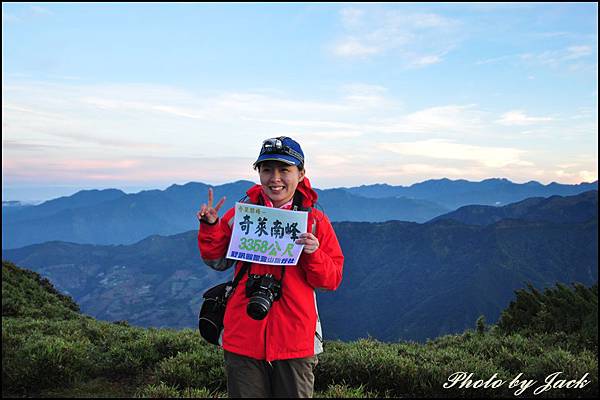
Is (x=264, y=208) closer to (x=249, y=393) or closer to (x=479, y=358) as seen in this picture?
(x=249, y=393)

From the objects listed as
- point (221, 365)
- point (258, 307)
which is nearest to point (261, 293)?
point (258, 307)

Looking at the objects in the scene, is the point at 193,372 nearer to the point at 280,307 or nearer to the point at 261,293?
the point at 280,307

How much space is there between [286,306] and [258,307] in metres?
0.36

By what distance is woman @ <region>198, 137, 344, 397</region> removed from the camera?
12.0 ft

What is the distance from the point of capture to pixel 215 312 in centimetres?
396

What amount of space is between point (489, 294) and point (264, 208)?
189 meters

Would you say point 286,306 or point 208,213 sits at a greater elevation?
point 208,213

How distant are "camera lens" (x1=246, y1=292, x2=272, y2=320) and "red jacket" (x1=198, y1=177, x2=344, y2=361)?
23 cm

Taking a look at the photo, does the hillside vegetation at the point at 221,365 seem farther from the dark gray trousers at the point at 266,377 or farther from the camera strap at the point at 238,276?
the camera strap at the point at 238,276

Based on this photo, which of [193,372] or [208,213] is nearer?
[208,213]

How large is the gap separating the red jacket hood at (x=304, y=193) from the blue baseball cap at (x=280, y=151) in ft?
0.88
